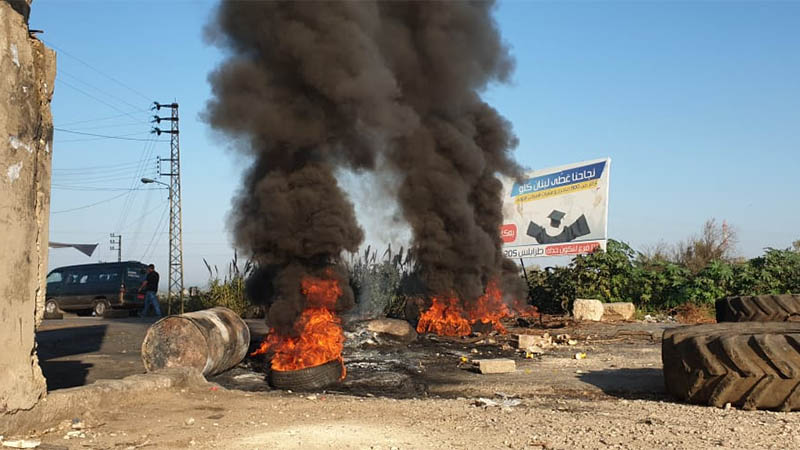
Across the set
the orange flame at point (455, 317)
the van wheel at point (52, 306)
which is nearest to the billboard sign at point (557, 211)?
the orange flame at point (455, 317)

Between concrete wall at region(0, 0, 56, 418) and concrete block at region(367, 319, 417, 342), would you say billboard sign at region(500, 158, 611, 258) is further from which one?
concrete wall at region(0, 0, 56, 418)

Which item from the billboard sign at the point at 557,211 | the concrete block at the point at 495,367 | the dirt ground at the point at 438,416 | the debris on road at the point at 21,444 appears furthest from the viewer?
the billboard sign at the point at 557,211

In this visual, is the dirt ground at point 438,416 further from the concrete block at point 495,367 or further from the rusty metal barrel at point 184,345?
the rusty metal barrel at point 184,345

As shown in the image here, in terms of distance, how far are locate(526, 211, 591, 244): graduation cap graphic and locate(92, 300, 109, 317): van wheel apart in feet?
51.2

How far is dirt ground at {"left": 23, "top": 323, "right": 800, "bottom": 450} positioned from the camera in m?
5.12

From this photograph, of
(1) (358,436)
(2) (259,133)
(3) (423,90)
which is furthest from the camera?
(3) (423,90)

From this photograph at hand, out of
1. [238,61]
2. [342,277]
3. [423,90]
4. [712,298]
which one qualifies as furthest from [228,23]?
[712,298]

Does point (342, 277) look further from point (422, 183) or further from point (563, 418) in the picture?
point (422, 183)

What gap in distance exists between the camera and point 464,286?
54.3 feet

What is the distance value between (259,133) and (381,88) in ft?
8.20

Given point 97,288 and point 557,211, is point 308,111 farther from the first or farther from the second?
point 97,288

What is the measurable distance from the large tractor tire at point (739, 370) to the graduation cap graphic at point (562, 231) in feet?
Answer: 44.2

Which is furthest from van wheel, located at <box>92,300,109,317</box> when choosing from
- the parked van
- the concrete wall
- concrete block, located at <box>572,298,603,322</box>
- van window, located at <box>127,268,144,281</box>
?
the concrete wall

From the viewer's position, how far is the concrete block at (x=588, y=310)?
16.7 m
